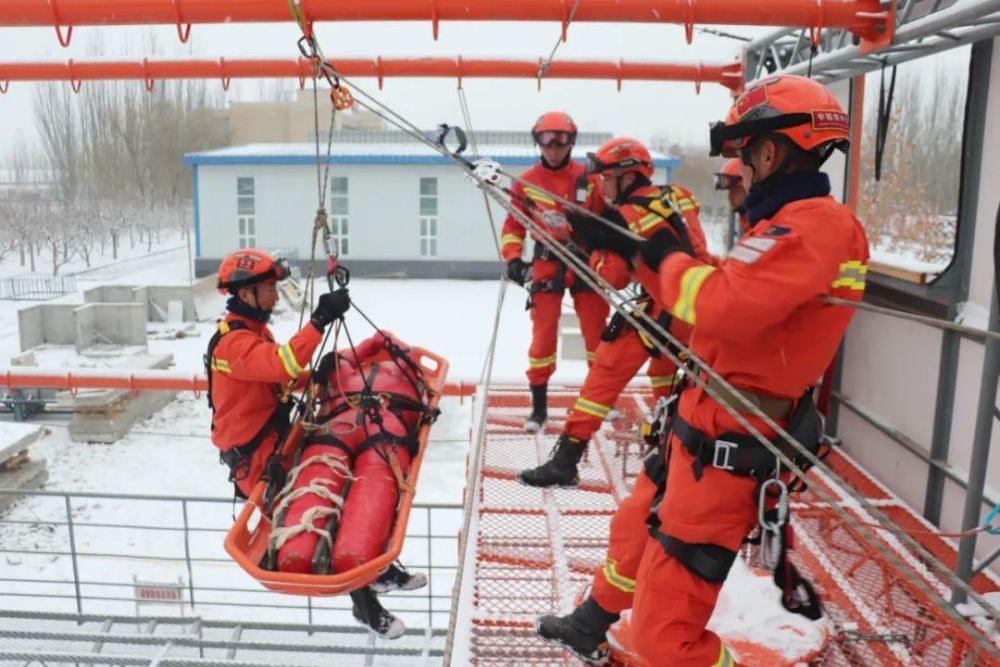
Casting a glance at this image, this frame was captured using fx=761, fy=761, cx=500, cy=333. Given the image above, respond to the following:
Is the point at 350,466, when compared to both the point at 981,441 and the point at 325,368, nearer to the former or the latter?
the point at 325,368

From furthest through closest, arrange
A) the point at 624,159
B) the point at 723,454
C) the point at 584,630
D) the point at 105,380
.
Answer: the point at 105,380 < the point at 624,159 < the point at 584,630 < the point at 723,454

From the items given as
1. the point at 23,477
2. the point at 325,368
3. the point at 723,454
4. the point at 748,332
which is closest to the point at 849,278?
the point at 748,332

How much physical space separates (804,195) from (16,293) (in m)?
27.3

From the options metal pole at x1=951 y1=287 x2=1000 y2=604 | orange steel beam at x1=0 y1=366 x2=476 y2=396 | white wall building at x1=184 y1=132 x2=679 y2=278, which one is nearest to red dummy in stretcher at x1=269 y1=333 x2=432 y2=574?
orange steel beam at x1=0 y1=366 x2=476 y2=396

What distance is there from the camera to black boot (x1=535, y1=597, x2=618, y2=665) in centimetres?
267

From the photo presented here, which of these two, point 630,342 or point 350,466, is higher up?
point 630,342

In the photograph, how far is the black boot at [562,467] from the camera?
3.98m

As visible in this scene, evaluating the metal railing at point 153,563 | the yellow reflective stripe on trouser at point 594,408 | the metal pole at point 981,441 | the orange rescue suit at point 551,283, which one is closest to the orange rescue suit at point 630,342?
the yellow reflective stripe on trouser at point 594,408

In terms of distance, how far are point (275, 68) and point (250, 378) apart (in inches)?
101

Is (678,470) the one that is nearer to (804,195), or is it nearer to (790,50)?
(804,195)

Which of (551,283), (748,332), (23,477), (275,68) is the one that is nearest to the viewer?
(748,332)

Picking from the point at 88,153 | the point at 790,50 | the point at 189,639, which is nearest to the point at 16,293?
the point at 88,153

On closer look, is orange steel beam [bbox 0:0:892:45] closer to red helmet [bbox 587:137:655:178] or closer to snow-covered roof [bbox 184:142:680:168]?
red helmet [bbox 587:137:655:178]

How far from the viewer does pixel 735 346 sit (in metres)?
2.13
